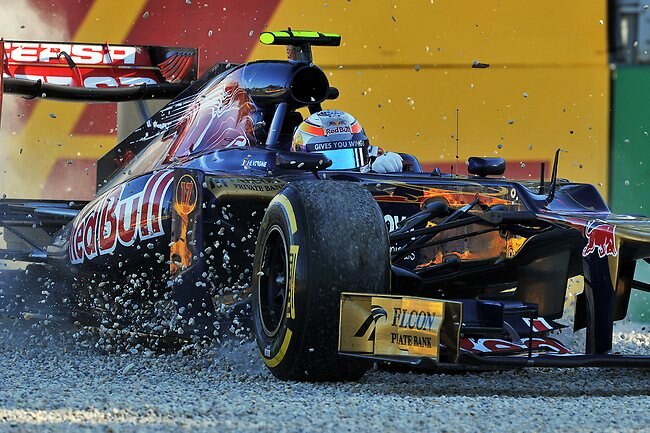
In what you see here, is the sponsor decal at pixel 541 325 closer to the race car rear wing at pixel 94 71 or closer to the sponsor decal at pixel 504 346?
the sponsor decal at pixel 504 346

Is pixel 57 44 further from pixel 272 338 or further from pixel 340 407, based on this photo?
pixel 340 407

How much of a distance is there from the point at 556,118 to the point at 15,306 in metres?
5.44

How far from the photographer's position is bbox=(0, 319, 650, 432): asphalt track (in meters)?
3.92

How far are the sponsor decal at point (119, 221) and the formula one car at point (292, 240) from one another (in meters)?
0.01

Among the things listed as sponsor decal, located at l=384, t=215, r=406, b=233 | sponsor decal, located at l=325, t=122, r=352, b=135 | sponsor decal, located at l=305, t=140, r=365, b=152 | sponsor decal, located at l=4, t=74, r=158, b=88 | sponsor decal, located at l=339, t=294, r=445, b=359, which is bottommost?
sponsor decal, located at l=339, t=294, r=445, b=359

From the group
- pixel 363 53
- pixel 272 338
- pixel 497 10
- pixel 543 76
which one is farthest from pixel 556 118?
pixel 272 338

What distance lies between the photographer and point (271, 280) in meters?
5.21

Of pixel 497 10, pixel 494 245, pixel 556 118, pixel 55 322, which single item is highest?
pixel 497 10

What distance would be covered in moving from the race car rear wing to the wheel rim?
2942 millimetres

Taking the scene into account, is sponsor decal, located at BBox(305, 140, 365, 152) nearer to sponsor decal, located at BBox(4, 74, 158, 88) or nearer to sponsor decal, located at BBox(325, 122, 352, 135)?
sponsor decal, located at BBox(325, 122, 352, 135)

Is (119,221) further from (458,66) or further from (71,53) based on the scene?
(458,66)

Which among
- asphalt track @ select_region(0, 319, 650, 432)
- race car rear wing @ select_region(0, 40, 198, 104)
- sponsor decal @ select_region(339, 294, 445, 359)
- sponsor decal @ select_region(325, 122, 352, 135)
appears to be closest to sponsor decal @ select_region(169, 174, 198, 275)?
asphalt track @ select_region(0, 319, 650, 432)

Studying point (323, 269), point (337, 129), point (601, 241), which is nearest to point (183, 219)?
point (337, 129)

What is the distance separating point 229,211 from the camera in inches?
230
